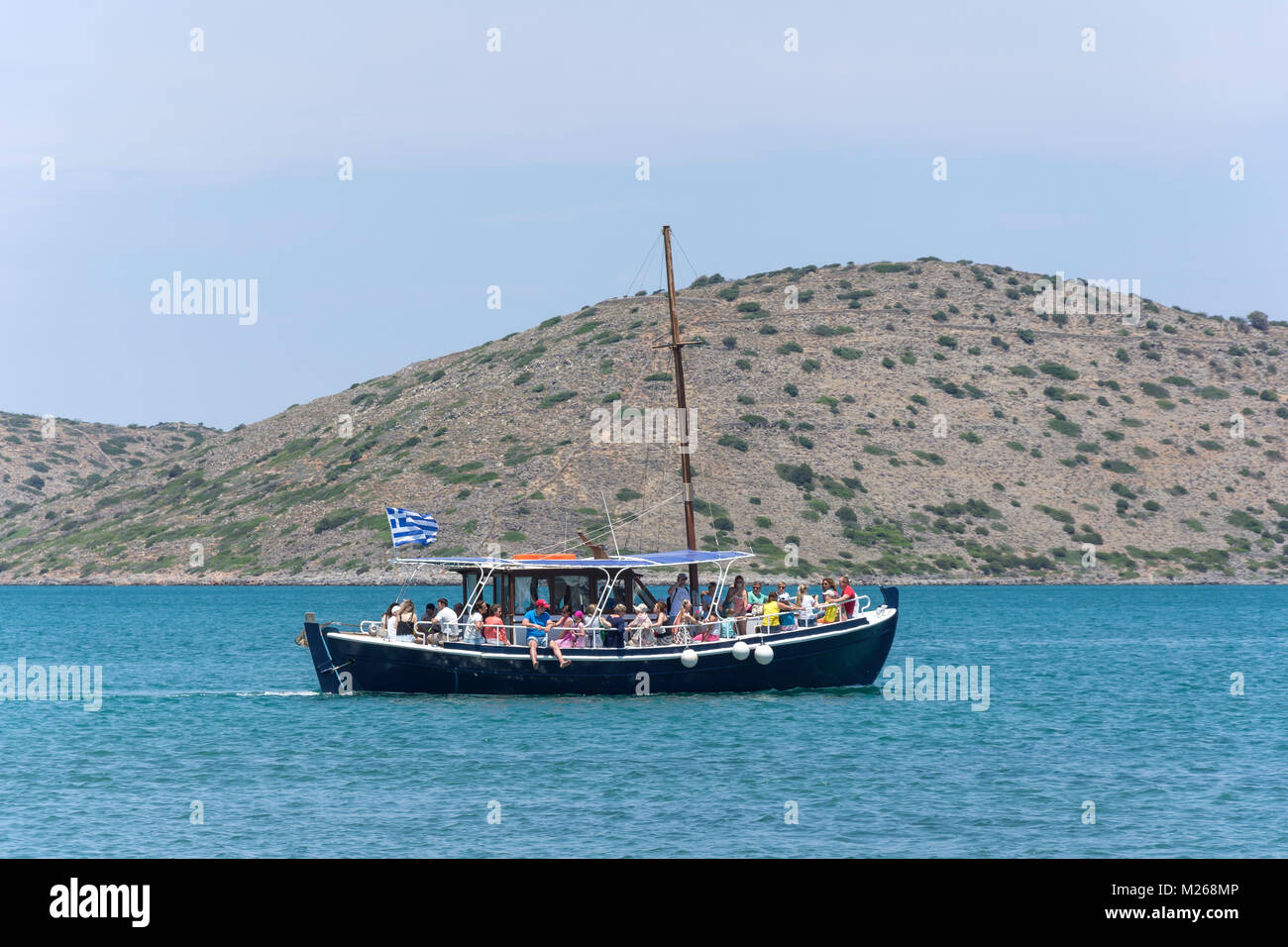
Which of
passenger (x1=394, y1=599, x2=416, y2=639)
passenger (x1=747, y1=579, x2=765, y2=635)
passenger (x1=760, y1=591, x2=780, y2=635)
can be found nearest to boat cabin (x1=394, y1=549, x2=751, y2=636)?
passenger (x1=747, y1=579, x2=765, y2=635)

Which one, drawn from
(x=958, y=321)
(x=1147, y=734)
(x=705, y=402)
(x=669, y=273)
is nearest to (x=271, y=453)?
(x=705, y=402)

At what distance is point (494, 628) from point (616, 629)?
3290 millimetres

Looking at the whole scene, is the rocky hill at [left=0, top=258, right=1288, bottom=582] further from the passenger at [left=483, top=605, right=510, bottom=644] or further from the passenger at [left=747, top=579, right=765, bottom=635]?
the passenger at [left=483, top=605, right=510, bottom=644]

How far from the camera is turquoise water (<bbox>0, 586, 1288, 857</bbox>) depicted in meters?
24.7

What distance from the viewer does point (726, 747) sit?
34344mm

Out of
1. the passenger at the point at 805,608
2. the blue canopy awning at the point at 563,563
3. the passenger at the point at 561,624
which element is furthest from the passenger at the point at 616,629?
the passenger at the point at 805,608

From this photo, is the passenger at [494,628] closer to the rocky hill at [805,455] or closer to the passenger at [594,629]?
the passenger at [594,629]

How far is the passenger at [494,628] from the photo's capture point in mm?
39406

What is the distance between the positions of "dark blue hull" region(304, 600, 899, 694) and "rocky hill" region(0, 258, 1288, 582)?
7553 cm

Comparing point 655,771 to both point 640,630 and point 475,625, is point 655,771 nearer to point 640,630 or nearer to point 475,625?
point 640,630

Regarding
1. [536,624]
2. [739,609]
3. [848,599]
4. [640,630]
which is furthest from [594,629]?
[848,599]

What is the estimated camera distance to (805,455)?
139 metres

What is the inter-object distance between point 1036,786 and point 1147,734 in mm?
10299

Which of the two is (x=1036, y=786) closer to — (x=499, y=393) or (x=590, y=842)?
(x=590, y=842)
